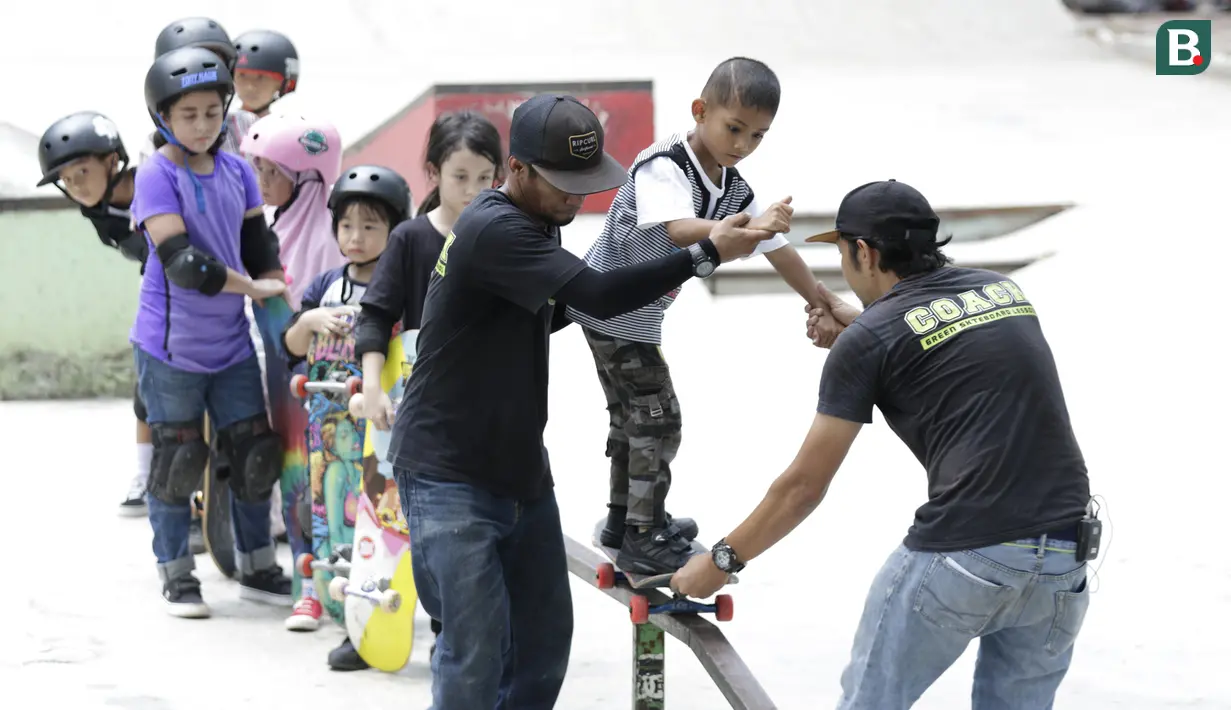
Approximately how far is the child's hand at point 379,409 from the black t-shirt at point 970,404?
65.1 inches

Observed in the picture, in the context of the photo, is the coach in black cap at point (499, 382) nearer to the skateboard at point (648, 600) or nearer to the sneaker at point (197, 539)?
the skateboard at point (648, 600)

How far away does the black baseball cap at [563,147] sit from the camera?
3.06 meters

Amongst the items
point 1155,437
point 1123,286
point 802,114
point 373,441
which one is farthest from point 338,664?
point 802,114

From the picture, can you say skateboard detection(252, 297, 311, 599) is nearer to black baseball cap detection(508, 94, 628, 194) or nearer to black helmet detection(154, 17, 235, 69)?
black helmet detection(154, 17, 235, 69)

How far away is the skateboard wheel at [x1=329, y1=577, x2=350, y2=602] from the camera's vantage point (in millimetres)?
4621

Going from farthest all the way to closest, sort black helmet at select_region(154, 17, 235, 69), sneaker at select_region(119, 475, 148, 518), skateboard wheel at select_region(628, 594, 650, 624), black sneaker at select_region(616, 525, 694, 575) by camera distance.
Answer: sneaker at select_region(119, 475, 148, 518) → black helmet at select_region(154, 17, 235, 69) → black sneaker at select_region(616, 525, 694, 575) → skateboard wheel at select_region(628, 594, 650, 624)

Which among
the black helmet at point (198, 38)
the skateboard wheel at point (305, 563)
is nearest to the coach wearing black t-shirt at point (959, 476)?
A: the skateboard wheel at point (305, 563)

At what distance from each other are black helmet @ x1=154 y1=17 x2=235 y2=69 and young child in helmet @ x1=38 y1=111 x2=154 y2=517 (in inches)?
15.6

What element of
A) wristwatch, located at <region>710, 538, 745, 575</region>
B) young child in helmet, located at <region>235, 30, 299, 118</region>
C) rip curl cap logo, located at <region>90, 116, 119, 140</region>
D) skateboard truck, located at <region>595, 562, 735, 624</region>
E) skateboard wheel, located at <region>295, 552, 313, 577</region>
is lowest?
skateboard wheel, located at <region>295, 552, 313, 577</region>

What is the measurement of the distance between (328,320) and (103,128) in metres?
1.55

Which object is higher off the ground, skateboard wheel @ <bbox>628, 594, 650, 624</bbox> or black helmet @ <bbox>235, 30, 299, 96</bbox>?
black helmet @ <bbox>235, 30, 299, 96</bbox>

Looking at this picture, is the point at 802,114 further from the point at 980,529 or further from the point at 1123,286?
the point at 980,529

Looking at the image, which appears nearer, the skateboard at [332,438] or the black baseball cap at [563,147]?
the black baseball cap at [563,147]

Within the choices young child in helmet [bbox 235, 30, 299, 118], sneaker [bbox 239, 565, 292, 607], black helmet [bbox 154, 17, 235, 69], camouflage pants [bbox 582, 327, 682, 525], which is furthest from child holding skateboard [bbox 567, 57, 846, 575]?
young child in helmet [bbox 235, 30, 299, 118]
